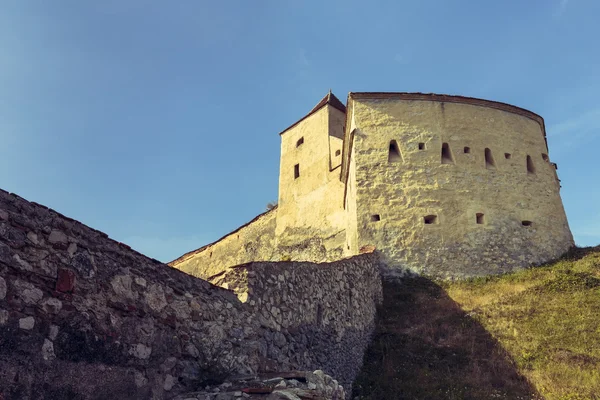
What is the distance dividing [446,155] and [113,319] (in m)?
15.6

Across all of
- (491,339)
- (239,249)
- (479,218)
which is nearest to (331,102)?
(239,249)

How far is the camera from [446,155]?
1859cm

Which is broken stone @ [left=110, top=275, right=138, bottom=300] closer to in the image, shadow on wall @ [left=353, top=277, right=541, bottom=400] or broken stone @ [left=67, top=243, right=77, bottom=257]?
broken stone @ [left=67, top=243, right=77, bottom=257]

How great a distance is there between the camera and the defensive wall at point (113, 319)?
4152 millimetres

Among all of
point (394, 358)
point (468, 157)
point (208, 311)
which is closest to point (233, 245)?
point (468, 157)

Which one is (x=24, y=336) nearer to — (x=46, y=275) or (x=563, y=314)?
(x=46, y=275)

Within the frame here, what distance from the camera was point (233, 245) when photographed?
27984mm

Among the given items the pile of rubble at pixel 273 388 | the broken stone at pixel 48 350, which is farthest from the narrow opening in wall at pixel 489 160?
the broken stone at pixel 48 350

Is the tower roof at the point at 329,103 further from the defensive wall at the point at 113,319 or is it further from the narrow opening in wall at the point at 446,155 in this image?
the defensive wall at the point at 113,319

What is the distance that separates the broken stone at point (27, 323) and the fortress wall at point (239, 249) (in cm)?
2078

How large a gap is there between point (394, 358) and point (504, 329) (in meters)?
3.02

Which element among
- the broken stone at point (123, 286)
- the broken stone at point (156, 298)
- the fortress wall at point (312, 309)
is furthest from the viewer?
the fortress wall at point (312, 309)

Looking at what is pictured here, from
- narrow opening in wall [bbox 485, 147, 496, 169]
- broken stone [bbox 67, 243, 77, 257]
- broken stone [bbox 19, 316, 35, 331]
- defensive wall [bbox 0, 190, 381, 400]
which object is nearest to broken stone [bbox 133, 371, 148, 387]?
defensive wall [bbox 0, 190, 381, 400]

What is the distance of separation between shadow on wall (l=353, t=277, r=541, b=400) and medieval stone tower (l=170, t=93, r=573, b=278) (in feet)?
8.94
